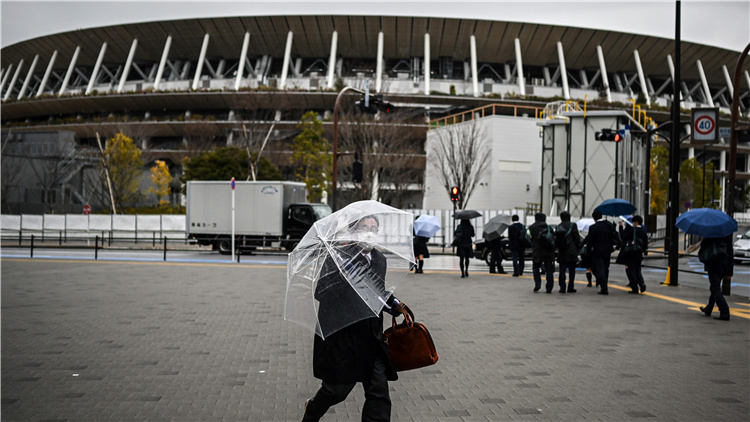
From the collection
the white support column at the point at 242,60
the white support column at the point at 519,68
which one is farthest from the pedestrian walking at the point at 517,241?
the white support column at the point at 242,60

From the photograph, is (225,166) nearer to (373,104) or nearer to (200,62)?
(373,104)

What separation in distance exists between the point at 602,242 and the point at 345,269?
10.2m

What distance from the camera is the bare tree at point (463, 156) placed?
4012 cm

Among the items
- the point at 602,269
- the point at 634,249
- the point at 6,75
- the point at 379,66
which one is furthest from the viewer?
the point at 6,75

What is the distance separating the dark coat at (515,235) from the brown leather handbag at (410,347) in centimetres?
Answer: 1319

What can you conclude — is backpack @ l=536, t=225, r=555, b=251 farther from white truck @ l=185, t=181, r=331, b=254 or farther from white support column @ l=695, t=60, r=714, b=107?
white support column @ l=695, t=60, r=714, b=107

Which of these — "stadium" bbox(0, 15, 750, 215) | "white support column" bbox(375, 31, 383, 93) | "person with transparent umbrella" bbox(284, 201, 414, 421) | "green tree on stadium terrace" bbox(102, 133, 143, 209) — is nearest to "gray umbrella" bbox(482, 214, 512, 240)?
"person with transparent umbrella" bbox(284, 201, 414, 421)

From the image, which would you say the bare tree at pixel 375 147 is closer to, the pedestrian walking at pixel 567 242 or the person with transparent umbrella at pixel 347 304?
the pedestrian walking at pixel 567 242

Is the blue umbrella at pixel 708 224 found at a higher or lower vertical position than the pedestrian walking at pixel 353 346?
higher

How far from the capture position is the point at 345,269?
4008 mm

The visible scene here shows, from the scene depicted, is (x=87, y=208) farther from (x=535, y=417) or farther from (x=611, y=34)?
(x=611, y=34)

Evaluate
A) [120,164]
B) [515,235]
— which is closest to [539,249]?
[515,235]

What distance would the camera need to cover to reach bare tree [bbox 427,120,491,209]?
40.1m

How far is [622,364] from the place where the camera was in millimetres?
6891
